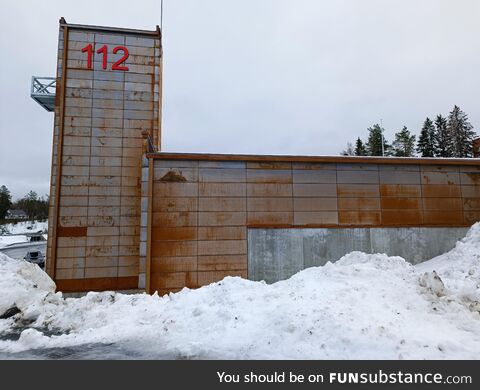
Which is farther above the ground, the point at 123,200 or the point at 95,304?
the point at 123,200

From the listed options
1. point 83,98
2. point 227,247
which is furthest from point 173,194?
point 83,98

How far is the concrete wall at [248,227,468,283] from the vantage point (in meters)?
14.3

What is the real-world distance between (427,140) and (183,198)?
53483mm

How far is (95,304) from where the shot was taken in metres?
9.42

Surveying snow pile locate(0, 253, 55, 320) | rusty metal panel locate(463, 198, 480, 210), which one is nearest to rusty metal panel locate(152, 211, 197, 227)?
snow pile locate(0, 253, 55, 320)

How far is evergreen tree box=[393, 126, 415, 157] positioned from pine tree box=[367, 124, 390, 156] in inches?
64.1

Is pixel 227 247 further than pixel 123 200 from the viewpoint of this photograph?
No

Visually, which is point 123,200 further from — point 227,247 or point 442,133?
point 442,133

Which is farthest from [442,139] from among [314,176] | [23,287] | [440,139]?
[23,287]

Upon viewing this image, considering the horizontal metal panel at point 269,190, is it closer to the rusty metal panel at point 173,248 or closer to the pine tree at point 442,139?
the rusty metal panel at point 173,248

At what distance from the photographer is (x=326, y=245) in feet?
48.2
